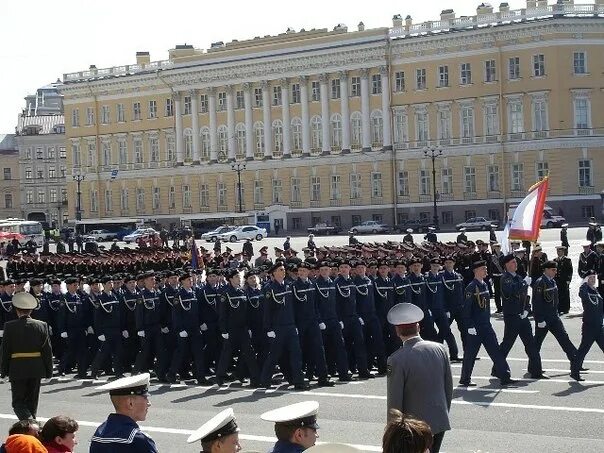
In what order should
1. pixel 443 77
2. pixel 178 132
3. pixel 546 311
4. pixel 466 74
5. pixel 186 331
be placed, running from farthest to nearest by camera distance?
pixel 178 132, pixel 443 77, pixel 466 74, pixel 186 331, pixel 546 311

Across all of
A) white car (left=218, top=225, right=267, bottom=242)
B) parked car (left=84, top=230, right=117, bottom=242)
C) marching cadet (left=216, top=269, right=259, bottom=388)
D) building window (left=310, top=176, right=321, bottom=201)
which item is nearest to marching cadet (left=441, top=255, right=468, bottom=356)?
marching cadet (left=216, top=269, right=259, bottom=388)

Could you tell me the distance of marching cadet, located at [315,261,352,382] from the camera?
54.8 feet

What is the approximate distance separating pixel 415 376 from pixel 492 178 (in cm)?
6137

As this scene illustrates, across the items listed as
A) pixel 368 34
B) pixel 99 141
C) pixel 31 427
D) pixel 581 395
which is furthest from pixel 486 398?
pixel 99 141

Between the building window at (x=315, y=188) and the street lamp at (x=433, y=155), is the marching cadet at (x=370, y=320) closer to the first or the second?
the street lamp at (x=433, y=155)

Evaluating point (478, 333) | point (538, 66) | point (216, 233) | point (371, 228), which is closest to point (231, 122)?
point (216, 233)

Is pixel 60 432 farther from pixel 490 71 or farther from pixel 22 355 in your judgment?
pixel 490 71

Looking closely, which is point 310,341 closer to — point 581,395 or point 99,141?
point 581,395

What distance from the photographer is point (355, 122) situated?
7538 centimetres

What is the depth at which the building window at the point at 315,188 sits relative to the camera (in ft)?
252

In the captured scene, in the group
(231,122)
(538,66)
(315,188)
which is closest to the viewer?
(538,66)

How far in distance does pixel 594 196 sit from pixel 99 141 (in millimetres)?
36973

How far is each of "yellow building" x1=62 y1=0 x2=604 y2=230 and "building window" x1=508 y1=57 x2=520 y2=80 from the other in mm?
54

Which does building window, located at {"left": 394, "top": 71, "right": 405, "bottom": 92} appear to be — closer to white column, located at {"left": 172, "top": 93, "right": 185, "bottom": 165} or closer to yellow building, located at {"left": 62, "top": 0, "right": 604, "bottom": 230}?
yellow building, located at {"left": 62, "top": 0, "right": 604, "bottom": 230}
